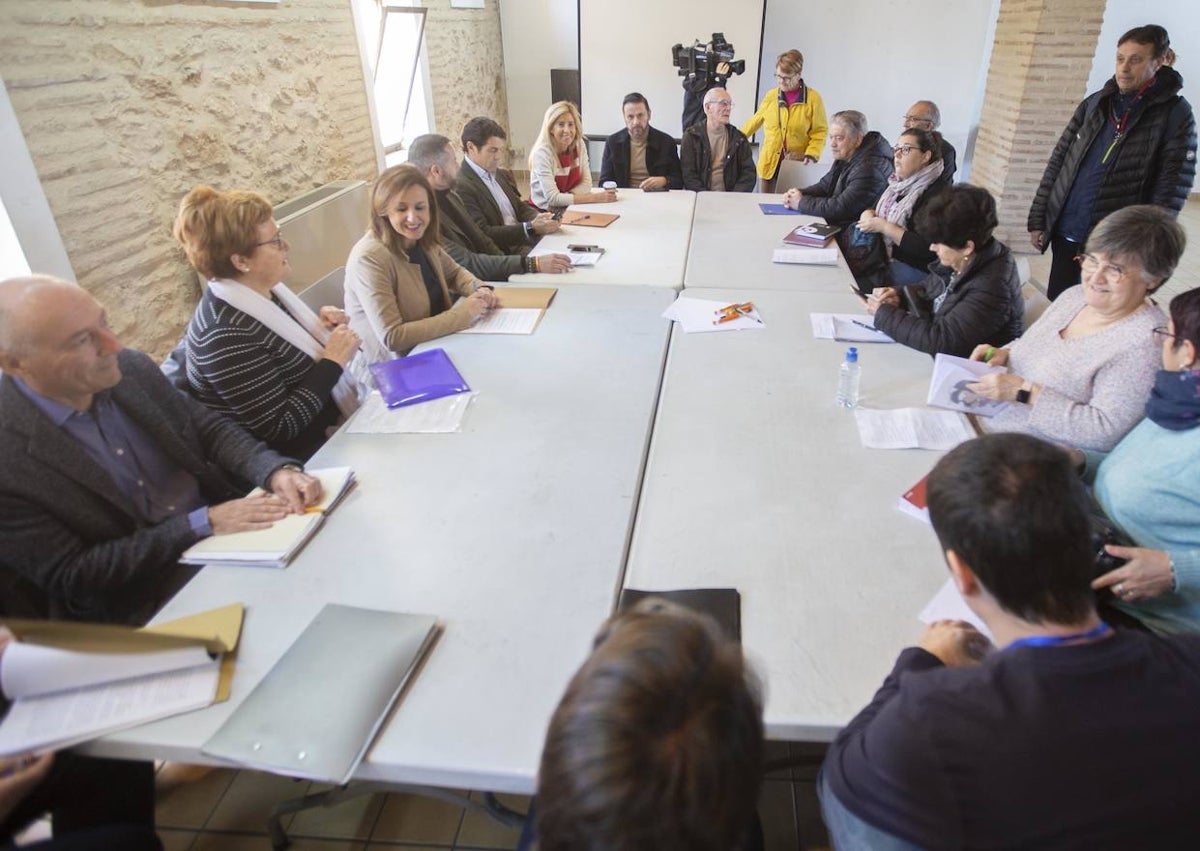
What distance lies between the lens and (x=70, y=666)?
3.81 feet

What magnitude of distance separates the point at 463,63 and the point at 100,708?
6517 millimetres

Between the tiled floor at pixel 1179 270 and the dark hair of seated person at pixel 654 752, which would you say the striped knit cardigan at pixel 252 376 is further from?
the tiled floor at pixel 1179 270

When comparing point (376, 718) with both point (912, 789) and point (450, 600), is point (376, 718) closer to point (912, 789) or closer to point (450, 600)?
point (450, 600)

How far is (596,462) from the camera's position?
1.89 m

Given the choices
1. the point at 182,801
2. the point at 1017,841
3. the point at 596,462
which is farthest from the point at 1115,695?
the point at 182,801

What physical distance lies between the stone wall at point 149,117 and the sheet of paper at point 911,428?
103 inches

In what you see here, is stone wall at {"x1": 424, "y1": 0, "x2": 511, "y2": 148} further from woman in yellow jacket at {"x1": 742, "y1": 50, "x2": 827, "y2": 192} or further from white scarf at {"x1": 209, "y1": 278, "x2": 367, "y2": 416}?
white scarf at {"x1": 209, "y1": 278, "x2": 367, "y2": 416}

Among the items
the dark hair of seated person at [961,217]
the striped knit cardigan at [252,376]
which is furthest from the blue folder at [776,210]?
the striped knit cardigan at [252,376]

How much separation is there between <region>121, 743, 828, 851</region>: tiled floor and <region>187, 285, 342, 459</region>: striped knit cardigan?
937 mm

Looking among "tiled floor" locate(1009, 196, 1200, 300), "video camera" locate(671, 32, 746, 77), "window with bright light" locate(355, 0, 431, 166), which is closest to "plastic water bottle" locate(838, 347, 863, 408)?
"tiled floor" locate(1009, 196, 1200, 300)

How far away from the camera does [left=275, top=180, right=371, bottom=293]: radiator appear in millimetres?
3691

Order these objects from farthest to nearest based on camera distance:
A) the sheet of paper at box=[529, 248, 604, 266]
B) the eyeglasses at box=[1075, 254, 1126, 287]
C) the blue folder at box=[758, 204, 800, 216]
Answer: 1. the blue folder at box=[758, 204, 800, 216]
2. the sheet of paper at box=[529, 248, 604, 266]
3. the eyeglasses at box=[1075, 254, 1126, 287]

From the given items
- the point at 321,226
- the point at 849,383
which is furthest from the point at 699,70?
the point at 849,383

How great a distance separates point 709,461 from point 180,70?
9.22 ft
